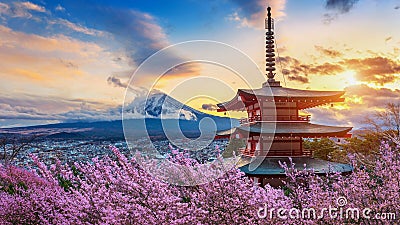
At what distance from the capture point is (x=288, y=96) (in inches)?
632

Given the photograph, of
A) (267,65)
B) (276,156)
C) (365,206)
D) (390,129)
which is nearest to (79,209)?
(365,206)

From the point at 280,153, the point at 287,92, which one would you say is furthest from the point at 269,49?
the point at 280,153

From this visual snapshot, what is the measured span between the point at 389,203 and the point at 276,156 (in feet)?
31.6

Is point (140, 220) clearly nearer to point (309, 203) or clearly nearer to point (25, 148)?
point (309, 203)

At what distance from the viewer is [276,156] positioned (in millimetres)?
16062

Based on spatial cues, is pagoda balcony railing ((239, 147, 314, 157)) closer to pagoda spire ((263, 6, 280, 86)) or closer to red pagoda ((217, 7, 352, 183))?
red pagoda ((217, 7, 352, 183))

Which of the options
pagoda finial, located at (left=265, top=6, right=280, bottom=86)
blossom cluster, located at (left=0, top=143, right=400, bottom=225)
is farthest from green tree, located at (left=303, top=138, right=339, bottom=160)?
blossom cluster, located at (left=0, top=143, right=400, bottom=225)

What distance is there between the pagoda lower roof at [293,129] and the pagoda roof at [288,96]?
3.58 feet

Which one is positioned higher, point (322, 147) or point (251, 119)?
point (251, 119)

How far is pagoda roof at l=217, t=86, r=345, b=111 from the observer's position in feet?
52.6

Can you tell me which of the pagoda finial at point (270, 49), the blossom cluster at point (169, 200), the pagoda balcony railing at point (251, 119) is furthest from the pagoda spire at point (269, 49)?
Answer: the blossom cluster at point (169, 200)

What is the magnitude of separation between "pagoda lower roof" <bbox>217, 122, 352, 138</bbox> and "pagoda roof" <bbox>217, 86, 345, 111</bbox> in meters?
1.09

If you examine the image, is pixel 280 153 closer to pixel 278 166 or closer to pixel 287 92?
pixel 278 166

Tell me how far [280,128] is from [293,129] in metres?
0.57
